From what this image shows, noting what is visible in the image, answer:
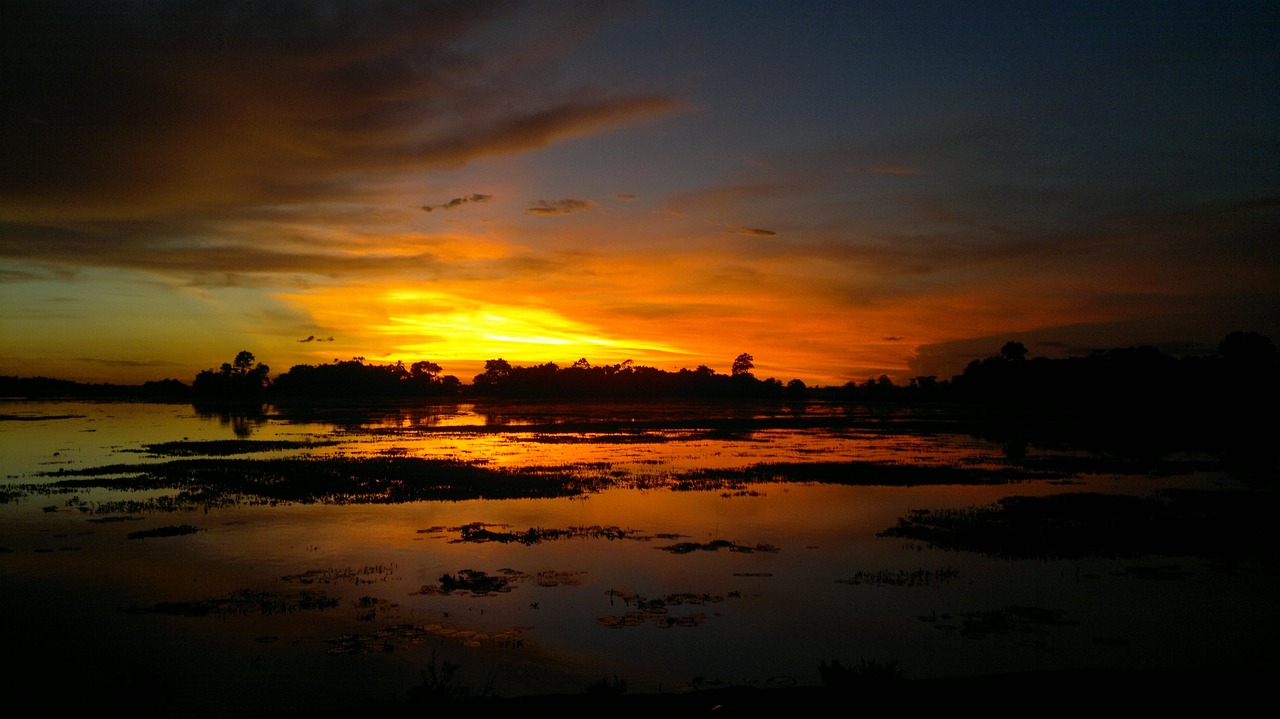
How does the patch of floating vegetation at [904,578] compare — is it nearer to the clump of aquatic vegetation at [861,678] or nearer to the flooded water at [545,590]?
the flooded water at [545,590]

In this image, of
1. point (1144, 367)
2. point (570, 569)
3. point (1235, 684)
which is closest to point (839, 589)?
point (570, 569)

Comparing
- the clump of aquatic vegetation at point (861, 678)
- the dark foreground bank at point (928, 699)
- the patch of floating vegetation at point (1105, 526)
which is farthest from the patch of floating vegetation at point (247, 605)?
the patch of floating vegetation at point (1105, 526)

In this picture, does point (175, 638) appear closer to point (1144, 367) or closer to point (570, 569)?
point (570, 569)

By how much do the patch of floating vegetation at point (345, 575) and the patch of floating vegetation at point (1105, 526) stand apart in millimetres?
13506

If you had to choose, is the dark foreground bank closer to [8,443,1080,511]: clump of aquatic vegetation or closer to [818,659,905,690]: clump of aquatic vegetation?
[818,659,905,690]: clump of aquatic vegetation

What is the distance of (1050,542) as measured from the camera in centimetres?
1948

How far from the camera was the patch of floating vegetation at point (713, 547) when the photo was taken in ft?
62.0

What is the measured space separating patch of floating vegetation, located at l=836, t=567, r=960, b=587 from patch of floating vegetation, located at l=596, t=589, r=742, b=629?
3.07m

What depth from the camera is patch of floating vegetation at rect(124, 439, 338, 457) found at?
41281 millimetres

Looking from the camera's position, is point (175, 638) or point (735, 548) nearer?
point (175, 638)

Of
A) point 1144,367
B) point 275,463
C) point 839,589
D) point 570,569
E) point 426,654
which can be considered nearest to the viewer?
point 426,654

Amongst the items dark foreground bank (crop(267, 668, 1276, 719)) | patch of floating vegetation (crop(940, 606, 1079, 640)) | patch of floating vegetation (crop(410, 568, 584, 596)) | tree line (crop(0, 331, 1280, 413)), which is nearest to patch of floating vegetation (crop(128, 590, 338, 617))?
patch of floating vegetation (crop(410, 568, 584, 596))

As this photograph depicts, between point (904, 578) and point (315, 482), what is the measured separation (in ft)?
76.7

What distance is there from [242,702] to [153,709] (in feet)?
3.63
